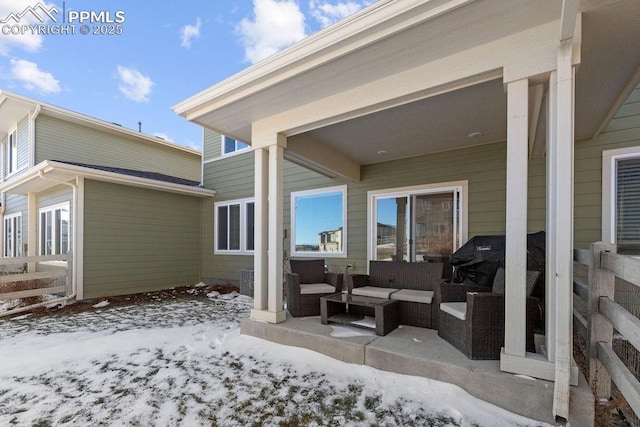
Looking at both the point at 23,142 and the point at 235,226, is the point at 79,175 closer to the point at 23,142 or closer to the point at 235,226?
the point at 235,226

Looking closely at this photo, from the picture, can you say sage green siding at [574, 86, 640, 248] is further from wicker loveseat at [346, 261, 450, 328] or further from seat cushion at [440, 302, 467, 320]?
seat cushion at [440, 302, 467, 320]

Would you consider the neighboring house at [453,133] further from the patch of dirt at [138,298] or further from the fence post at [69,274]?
the fence post at [69,274]

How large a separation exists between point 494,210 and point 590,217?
3.73ft

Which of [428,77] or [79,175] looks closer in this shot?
[428,77]

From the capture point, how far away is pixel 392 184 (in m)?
5.70

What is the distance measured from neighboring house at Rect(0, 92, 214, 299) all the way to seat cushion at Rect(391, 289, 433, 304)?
246 inches

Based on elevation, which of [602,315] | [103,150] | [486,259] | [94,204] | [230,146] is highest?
[103,150]

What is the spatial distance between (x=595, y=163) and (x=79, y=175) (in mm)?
8924

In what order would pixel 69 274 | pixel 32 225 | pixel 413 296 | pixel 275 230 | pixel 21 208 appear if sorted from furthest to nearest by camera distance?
pixel 21 208
pixel 32 225
pixel 69 274
pixel 275 230
pixel 413 296

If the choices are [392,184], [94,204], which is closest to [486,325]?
[392,184]

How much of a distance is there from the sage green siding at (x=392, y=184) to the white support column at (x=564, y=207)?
286 cm

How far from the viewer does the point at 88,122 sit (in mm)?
8828

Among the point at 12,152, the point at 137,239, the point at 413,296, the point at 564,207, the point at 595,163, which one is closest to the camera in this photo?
the point at 564,207

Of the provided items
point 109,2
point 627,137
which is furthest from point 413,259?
point 109,2
